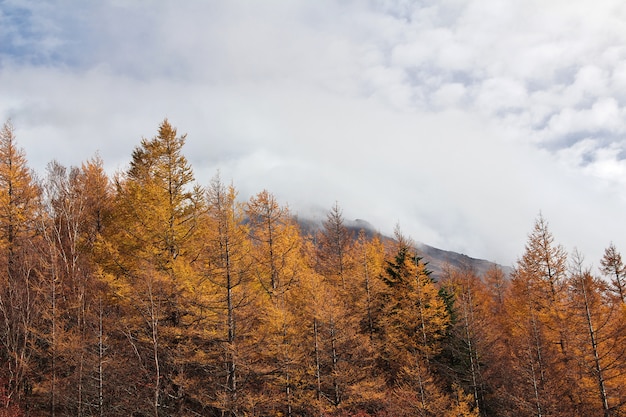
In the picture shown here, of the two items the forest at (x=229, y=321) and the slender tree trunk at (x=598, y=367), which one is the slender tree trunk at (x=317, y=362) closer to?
the forest at (x=229, y=321)

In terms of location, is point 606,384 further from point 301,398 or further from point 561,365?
point 301,398

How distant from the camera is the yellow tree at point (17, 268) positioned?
19141mm

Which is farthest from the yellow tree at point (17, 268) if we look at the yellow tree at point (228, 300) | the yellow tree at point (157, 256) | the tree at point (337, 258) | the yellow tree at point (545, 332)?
the yellow tree at point (545, 332)

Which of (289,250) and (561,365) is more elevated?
(289,250)

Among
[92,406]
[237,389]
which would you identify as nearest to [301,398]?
[237,389]

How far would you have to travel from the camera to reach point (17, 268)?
2291cm

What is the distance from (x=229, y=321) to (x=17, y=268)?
47.5ft

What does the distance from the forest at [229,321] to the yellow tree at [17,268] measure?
0.11 meters

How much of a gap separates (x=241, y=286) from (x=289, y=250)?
5927 mm

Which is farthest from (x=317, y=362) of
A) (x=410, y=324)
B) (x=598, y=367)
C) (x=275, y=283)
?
(x=598, y=367)

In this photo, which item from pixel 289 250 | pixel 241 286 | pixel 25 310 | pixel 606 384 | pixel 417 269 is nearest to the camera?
pixel 241 286

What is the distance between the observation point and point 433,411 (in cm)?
2475

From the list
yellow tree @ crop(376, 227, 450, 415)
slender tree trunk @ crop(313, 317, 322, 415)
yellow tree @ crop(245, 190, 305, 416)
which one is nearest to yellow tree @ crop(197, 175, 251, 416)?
yellow tree @ crop(245, 190, 305, 416)

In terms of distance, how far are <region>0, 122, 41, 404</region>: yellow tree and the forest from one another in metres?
0.11
